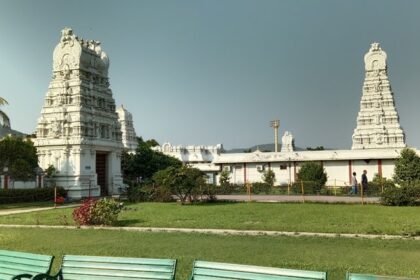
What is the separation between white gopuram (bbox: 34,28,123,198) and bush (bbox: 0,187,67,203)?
6.76 feet

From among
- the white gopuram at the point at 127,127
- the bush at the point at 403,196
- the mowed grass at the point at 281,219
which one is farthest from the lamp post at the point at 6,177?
the white gopuram at the point at 127,127

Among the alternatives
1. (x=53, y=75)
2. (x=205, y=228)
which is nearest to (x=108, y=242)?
(x=205, y=228)

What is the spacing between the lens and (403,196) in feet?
75.8

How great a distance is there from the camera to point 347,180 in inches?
1705

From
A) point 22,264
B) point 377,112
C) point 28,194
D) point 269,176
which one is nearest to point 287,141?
point 377,112

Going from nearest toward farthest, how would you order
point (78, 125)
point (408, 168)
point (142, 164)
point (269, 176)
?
point (408, 168) → point (78, 125) → point (269, 176) → point (142, 164)

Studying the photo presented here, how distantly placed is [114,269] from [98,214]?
1140cm

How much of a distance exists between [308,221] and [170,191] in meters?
11.8

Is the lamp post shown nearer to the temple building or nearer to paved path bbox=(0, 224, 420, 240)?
paved path bbox=(0, 224, 420, 240)

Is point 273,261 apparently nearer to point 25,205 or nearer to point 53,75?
point 25,205

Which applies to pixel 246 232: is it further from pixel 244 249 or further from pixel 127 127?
pixel 127 127

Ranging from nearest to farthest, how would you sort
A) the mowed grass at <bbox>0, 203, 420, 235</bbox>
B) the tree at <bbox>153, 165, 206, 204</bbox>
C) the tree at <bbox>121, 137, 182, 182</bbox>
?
1. the mowed grass at <bbox>0, 203, 420, 235</bbox>
2. the tree at <bbox>153, 165, 206, 204</bbox>
3. the tree at <bbox>121, 137, 182, 182</bbox>

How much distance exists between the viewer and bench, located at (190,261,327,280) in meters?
5.25

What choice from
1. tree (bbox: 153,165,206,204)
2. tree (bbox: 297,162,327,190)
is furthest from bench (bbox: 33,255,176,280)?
tree (bbox: 297,162,327,190)
